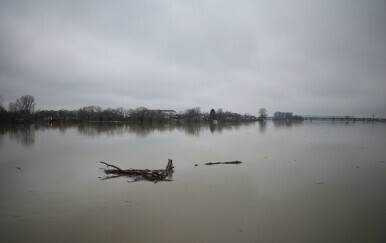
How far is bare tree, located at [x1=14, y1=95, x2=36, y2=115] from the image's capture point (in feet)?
360

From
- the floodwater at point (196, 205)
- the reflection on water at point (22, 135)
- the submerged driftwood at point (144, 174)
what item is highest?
the reflection on water at point (22, 135)

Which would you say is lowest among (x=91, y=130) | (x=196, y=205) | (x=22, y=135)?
(x=196, y=205)

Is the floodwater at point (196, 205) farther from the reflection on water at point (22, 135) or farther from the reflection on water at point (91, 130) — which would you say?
the reflection on water at point (91, 130)

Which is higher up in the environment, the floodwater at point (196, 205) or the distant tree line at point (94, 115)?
the distant tree line at point (94, 115)

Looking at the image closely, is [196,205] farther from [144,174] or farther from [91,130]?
[91,130]

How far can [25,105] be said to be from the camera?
11275cm

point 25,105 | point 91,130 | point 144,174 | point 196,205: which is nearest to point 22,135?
point 91,130

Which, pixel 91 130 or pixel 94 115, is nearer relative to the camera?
pixel 91 130

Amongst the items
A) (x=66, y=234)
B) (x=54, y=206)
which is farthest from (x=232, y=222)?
(x=54, y=206)

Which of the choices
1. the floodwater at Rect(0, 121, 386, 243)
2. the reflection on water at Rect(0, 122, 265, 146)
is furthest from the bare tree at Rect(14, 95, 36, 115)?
the floodwater at Rect(0, 121, 386, 243)

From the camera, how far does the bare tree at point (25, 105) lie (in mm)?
109812

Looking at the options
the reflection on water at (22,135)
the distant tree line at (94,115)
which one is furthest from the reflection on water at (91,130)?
the distant tree line at (94,115)

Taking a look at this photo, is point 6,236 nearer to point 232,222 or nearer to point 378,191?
point 232,222

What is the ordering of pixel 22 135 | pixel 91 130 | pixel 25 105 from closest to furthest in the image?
1. pixel 22 135
2. pixel 91 130
3. pixel 25 105
